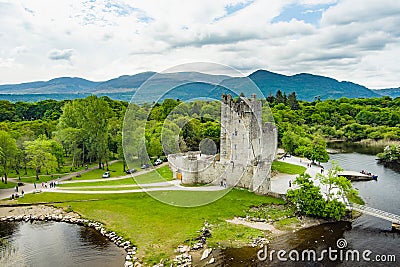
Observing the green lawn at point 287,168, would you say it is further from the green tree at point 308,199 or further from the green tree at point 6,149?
the green tree at point 6,149

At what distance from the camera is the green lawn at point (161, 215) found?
2505 centimetres

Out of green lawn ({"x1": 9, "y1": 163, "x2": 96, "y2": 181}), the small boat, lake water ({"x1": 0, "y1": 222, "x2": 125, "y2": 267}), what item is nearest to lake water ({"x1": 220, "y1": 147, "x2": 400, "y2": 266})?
lake water ({"x1": 0, "y1": 222, "x2": 125, "y2": 267})

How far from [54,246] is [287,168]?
31078mm

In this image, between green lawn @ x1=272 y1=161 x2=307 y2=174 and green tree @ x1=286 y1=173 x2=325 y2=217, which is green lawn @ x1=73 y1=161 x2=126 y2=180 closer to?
green lawn @ x1=272 y1=161 x2=307 y2=174

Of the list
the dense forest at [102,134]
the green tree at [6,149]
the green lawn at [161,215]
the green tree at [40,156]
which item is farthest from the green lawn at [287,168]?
the green tree at [6,149]

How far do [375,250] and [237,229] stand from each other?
10.1m

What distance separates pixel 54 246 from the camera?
25141 mm

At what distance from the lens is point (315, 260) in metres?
23.2

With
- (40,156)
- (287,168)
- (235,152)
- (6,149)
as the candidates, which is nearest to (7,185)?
(6,149)

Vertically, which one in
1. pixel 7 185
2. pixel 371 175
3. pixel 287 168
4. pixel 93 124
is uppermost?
pixel 93 124

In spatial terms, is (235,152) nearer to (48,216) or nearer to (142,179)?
(142,179)

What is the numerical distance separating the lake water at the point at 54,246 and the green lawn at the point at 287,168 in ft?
85.7

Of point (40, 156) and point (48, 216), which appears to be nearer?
point (48, 216)

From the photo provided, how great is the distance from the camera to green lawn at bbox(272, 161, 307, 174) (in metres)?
44.2
